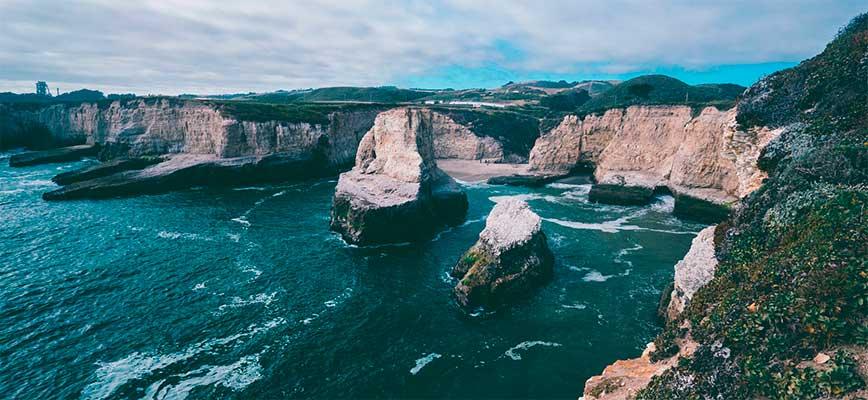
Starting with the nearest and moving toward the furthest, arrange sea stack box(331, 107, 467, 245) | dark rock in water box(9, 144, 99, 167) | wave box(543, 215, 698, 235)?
1. sea stack box(331, 107, 467, 245)
2. wave box(543, 215, 698, 235)
3. dark rock in water box(9, 144, 99, 167)

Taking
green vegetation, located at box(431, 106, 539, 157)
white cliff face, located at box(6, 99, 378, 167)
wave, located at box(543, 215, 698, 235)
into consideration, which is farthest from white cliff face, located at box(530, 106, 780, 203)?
white cliff face, located at box(6, 99, 378, 167)

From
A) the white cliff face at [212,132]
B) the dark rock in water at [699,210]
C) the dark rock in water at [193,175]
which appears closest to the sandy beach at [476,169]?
the white cliff face at [212,132]

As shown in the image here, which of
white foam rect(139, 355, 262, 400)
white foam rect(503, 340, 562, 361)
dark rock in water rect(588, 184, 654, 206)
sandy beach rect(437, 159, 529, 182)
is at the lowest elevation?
white foam rect(139, 355, 262, 400)

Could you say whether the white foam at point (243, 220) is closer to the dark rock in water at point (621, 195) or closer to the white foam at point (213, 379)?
the white foam at point (213, 379)

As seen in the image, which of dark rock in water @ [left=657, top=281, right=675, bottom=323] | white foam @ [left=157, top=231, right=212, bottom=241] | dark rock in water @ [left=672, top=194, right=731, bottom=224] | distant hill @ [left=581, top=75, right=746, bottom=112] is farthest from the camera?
distant hill @ [left=581, top=75, right=746, bottom=112]

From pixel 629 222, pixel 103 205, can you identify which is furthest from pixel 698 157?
pixel 103 205

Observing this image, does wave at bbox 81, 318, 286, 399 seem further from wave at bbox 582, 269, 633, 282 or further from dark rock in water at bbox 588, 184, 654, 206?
dark rock in water at bbox 588, 184, 654, 206
